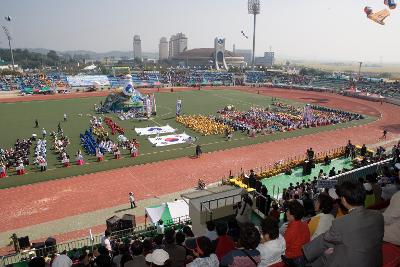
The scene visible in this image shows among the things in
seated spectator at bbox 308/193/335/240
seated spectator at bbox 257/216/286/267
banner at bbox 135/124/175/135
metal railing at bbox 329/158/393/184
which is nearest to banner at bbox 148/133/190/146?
banner at bbox 135/124/175/135

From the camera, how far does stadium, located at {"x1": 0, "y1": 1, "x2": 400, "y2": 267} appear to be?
4988mm

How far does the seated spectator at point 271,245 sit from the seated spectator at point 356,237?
2.35ft

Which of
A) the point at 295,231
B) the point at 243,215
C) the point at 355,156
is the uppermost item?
the point at 295,231

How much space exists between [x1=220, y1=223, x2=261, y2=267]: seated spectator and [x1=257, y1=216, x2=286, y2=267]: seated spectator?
0.11 meters

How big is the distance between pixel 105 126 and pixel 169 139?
1018cm

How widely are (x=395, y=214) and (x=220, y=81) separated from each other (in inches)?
3568

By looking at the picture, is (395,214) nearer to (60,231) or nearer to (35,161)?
(60,231)

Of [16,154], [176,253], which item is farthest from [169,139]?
[176,253]

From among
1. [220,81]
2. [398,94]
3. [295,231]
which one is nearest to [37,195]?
[295,231]

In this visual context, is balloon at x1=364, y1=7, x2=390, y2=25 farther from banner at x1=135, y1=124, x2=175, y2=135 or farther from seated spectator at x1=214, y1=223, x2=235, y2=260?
seated spectator at x1=214, y1=223, x2=235, y2=260

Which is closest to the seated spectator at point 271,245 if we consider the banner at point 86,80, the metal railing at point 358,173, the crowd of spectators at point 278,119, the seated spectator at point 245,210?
the seated spectator at point 245,210

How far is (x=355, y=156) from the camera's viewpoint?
1035 inches

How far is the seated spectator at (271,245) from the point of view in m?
4.87

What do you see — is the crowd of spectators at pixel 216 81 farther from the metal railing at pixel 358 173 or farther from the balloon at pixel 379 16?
the metal railing at pixel 358 173
